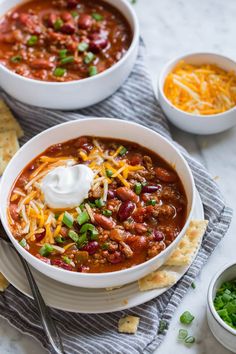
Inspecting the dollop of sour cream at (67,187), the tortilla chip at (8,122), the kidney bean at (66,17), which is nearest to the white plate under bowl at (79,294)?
the dollop of sour cream at (67,187)

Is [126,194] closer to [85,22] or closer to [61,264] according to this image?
[61,264]

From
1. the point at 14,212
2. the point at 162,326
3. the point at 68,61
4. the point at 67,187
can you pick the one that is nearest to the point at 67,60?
the point at 68,61

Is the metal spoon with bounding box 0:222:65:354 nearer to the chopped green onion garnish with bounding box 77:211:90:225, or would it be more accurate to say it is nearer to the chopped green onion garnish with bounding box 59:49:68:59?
the chopped green onion garnish with bounding box 77:211:90:225

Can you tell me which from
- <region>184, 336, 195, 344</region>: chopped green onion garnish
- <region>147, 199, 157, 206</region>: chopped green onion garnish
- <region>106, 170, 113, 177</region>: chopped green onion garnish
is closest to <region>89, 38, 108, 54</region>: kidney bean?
<region>106, 170, 113, 177</region>: chopped green onion garnish

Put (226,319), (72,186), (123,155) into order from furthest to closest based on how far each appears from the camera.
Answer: (123,155)
(72,186)
(226,319)

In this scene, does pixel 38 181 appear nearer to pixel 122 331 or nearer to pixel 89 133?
pixel 89 133

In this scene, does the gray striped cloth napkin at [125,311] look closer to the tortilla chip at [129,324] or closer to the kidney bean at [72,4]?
the tortilla chip at [129,324]

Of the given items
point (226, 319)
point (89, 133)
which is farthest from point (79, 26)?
point (226, 319)
